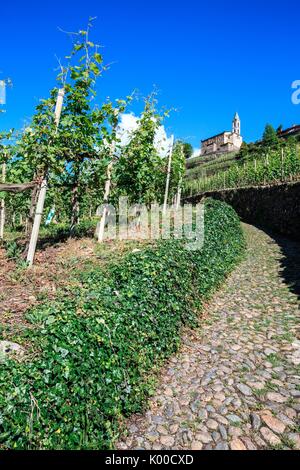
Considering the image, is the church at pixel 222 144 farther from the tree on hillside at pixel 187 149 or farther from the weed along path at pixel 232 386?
the weed along path at pixel 232 386

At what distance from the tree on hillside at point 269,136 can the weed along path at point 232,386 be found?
76.4m

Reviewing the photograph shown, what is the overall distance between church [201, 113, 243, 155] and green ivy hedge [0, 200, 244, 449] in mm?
114918

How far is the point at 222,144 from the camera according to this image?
12094cm

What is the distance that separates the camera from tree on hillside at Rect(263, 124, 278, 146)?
75.8 m

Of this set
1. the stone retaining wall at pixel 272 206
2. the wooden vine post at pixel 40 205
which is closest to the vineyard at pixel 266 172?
the stone retaining wall at pixel 272 206

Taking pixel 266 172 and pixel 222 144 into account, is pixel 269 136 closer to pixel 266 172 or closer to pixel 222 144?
pixel 222 144

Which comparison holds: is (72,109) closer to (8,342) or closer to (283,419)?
(8,342)

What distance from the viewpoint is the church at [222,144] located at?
11544 cm

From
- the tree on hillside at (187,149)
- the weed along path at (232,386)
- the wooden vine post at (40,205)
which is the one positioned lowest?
the weed along path at (232,386)

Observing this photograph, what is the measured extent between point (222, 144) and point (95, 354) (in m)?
127

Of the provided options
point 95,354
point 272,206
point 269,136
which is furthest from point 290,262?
point 269,136

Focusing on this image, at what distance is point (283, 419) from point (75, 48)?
28.7 feet
